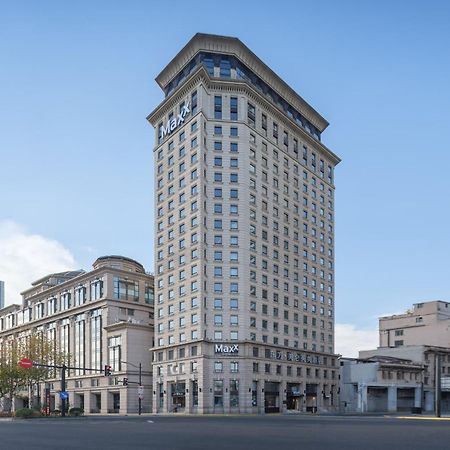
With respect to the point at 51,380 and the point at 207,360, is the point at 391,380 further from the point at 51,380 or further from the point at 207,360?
the point at 51,380

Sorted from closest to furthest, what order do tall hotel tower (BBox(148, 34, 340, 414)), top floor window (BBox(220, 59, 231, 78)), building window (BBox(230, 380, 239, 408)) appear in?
building window (BBox(230, 380, 239, 408)) → tall hotel tower (BBox(148, 34, 340, 414)) → top floor window (BBox(220, 59, 231, 78))

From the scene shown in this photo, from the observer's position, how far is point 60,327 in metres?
136

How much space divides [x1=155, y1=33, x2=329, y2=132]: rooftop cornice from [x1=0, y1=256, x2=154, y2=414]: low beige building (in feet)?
A: 131

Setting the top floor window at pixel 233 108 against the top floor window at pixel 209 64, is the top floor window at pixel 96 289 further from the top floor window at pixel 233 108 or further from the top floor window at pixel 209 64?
the top floor window at pixel 209 64

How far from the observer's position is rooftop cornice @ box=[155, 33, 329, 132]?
355 ft

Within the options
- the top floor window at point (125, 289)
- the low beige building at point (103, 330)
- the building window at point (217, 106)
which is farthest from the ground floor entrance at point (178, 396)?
the building window at point (217, 106)

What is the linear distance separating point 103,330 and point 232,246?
34.4 metres

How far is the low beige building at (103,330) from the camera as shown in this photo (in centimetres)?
11375

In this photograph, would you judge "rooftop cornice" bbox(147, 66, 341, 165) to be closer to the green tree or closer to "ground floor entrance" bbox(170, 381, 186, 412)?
the green tree

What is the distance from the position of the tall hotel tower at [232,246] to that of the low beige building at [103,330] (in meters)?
6.99

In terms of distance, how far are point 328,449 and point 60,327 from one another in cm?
12088

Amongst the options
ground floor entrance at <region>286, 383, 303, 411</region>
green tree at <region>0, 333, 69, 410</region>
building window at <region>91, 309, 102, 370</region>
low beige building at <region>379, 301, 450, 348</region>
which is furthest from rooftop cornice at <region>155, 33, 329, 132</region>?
low beige building at <region>379, 301, 450, 348</region>

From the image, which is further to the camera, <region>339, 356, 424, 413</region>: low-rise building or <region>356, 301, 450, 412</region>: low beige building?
<region>356, 301, 450, 412</region>: low beige building

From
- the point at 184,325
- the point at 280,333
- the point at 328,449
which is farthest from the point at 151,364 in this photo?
the point at 328,449
